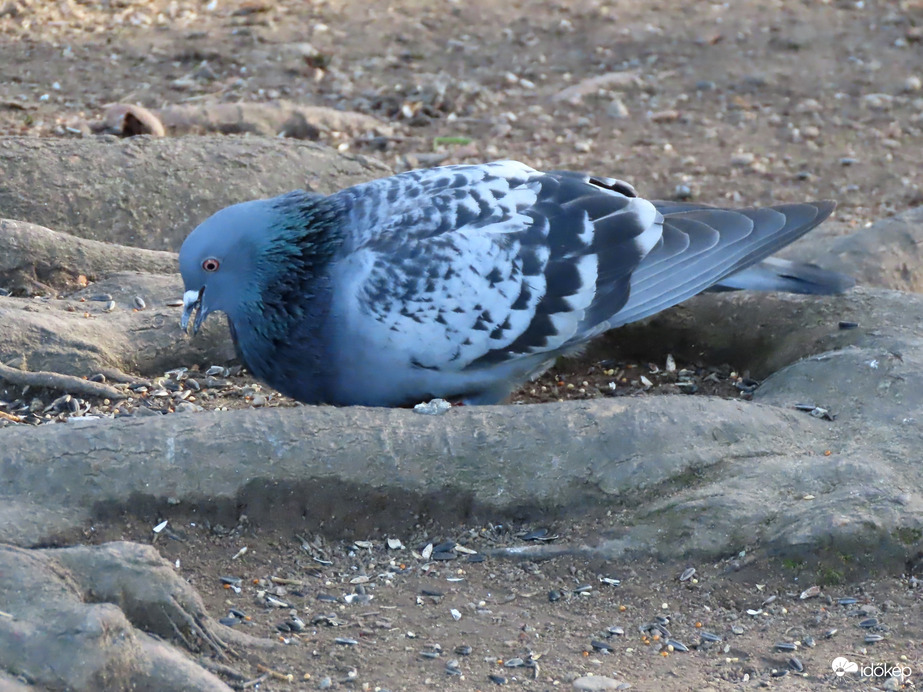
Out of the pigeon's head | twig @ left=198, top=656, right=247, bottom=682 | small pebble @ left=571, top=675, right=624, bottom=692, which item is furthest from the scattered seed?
the pigeon's head

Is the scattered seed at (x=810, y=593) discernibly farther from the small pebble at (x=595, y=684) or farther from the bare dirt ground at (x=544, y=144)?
the small pebble at (x=595, y=684)

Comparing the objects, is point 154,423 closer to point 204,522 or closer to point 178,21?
point 204,522

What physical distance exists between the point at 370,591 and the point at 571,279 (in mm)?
1848

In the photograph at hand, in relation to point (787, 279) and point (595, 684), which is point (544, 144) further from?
point (595, 684)

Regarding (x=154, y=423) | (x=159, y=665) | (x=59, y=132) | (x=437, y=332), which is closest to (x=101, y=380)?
(x=154, y=423)

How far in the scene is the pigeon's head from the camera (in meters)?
4.94

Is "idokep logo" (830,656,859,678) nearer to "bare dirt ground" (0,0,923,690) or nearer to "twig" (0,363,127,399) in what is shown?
"bare dirt ground" (0,0,923,690)

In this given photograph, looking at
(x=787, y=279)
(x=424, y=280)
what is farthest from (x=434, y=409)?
(x=787, y=279)

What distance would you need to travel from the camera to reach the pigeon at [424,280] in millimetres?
4906

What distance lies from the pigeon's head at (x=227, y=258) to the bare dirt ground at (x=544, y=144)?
0.68m

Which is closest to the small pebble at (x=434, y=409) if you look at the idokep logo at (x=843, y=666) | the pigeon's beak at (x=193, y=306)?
the pigeon's beak at (x=193, y=306)

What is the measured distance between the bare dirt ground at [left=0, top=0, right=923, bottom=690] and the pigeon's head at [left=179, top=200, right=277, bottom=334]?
0.68 meters

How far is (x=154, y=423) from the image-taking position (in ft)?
13.8

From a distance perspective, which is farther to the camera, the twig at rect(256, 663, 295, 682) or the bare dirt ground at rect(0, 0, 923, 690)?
the bare dirt ground at rect(0, 0, 923, 690)
